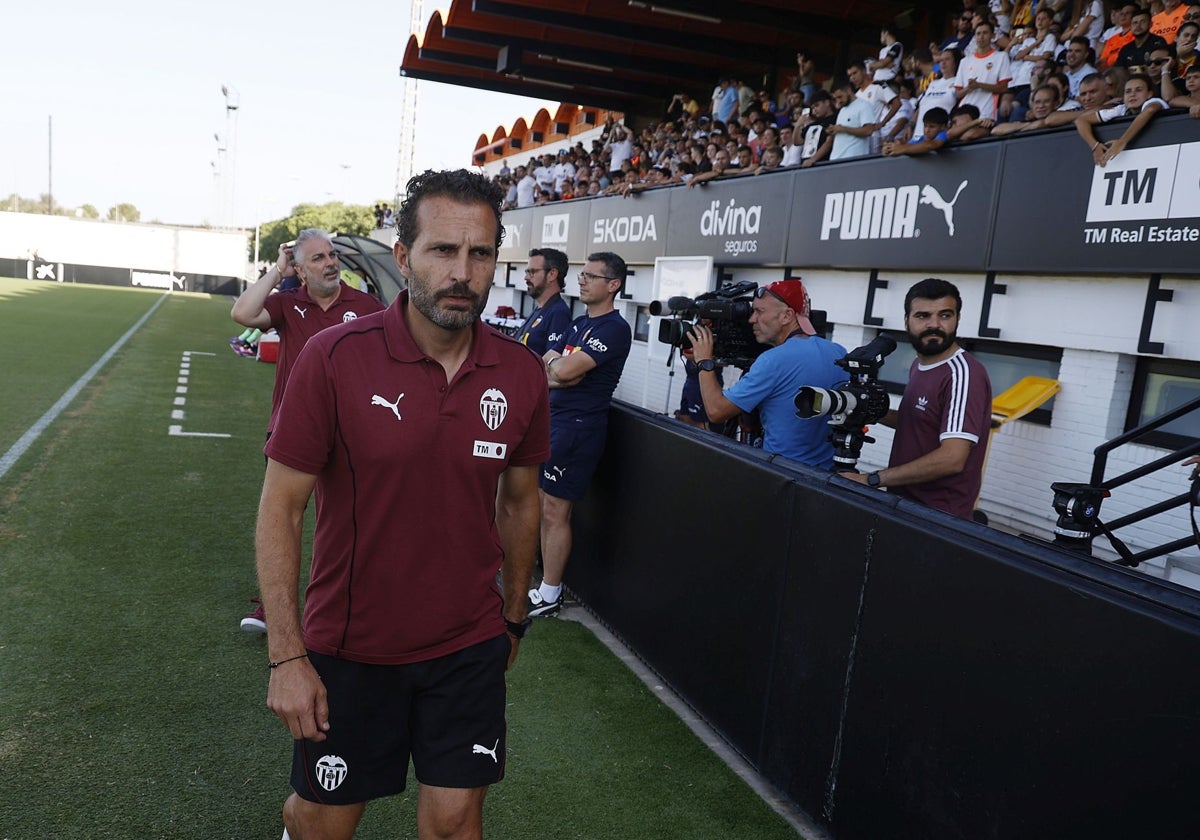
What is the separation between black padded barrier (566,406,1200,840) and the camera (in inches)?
83.4

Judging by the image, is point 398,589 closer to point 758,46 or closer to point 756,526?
point 756,526

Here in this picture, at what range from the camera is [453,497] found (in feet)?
7.50

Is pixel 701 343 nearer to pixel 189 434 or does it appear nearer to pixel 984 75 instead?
pixel 984 75

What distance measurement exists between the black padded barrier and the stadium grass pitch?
0.40 m

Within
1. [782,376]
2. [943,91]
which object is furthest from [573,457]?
[943,91]

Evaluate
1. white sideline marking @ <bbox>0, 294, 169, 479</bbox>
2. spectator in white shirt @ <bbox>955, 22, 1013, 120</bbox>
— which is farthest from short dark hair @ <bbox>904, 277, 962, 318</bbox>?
white sideline marking @ <bbox>0, 294, 169, 479</bbox>

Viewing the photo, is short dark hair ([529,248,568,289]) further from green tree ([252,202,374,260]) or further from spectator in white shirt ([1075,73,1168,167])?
green tree ([252,202,374,260])

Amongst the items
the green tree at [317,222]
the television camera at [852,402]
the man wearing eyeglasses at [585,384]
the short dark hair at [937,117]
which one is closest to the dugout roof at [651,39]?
the short dark hair at [937,117]

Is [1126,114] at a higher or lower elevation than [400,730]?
higher

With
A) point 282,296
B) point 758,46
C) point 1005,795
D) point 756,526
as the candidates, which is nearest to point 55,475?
point 282,296

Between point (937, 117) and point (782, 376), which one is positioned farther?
→ point (937, 117)

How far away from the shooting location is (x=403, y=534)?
224cm

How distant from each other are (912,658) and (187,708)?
299 cm

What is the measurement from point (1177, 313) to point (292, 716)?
269 inches
